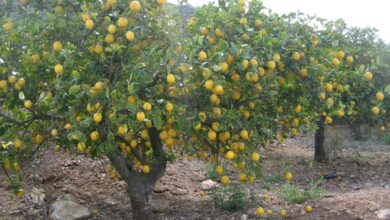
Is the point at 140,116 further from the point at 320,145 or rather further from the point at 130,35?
the point at 320,145

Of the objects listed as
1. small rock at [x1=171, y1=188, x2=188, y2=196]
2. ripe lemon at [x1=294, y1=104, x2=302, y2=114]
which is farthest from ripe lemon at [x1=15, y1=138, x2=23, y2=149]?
small rock at [x1=171, y1=188, x2=188, y2=196]

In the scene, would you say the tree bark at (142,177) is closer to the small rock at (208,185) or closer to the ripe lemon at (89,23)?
the ripe lemon at (89,23)

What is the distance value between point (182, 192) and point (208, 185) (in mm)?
510

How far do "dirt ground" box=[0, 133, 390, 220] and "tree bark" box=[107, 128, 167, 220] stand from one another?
86cm

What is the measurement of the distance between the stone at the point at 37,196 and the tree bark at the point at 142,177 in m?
1.43

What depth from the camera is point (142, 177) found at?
478 centimetres

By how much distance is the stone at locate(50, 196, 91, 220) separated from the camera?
5333 mm

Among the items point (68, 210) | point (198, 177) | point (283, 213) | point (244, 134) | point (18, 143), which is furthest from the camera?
point (198, 177)

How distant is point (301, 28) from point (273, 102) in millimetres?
867

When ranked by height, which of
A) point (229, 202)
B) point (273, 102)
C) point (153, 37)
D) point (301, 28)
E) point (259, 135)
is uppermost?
point (301, 28)

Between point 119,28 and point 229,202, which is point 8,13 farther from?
point 229,202

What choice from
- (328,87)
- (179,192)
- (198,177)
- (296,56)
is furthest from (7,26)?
(198,177)

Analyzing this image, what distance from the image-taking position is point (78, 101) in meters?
3.30

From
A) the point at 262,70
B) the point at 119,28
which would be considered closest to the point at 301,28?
the point at 262,70
